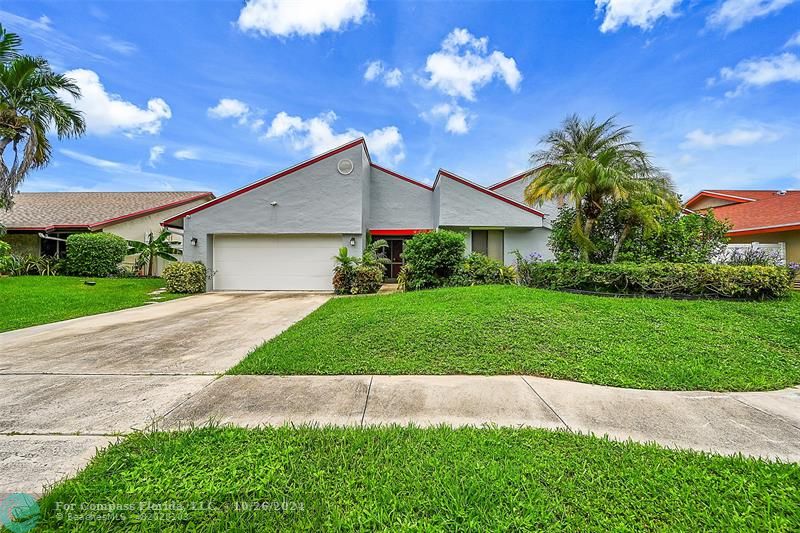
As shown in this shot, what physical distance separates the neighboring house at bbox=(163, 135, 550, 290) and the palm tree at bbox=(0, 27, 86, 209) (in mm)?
4877

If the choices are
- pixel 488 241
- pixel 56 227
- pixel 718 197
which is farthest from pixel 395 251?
pixel 718 197

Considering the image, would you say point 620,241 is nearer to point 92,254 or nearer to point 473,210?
point 473,210

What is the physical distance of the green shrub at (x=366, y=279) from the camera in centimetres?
1242

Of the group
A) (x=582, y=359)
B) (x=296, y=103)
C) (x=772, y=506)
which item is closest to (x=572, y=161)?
(x=582, y=359)

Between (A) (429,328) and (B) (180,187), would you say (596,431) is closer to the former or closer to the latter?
(A) (429,328)

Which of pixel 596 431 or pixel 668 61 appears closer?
pixel 596 431

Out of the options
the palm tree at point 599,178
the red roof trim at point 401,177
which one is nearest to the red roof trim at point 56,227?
the red roof trim at point 401,177

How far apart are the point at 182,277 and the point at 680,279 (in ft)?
53.6

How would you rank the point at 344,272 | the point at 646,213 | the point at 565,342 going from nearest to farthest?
the point at 565,342, the point at 646,213, the point at 344,272

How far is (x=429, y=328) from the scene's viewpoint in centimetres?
584

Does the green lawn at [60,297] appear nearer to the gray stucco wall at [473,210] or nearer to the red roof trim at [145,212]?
the red roof trim at [145,212]

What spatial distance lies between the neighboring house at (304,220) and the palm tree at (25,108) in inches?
192

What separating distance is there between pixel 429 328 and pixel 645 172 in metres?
9.24

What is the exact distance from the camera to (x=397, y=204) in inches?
613
